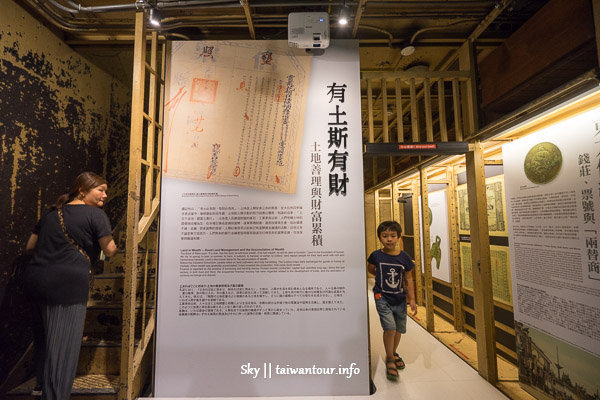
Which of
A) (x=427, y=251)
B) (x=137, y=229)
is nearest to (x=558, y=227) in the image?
(x=427, y=251)

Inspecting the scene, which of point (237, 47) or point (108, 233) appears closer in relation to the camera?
point (108, 233)

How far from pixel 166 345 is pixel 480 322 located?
8.79 ft

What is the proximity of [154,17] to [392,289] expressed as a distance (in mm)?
3035

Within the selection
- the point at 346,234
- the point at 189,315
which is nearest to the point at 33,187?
the point at 189,315

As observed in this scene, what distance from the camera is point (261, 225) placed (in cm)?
213

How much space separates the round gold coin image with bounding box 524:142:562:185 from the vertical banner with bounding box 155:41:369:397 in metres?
1.25

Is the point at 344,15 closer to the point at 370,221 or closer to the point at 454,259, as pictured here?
the point at 454,259

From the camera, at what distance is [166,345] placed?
2.07m

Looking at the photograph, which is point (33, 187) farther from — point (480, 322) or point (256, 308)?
point (480, 322)

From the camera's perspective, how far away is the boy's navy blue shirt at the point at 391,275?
93.4 inches

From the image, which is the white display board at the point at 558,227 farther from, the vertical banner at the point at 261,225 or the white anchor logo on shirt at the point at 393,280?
the vertical banner at the point at 261,225

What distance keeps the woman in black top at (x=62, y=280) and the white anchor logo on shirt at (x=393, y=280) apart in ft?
7.30

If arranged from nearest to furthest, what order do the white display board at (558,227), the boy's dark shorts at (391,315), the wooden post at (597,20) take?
1. the wooden post at (597,20)
2. the white display board at (558,227)
3. the boy's dark shorts at (391,315)
